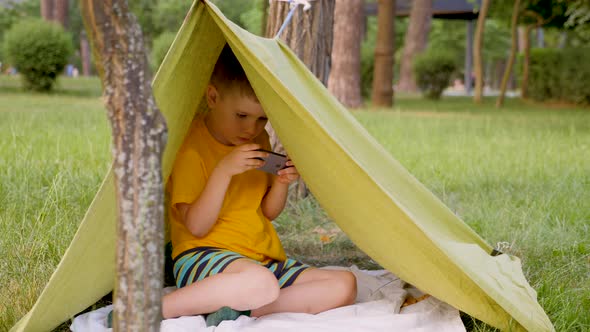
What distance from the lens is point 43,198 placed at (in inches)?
170

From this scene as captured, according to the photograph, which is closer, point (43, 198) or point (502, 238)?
point (502, 238)

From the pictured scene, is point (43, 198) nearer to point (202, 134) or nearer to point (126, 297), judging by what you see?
point (202, 134)

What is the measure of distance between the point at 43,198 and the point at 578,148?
523 centimetres

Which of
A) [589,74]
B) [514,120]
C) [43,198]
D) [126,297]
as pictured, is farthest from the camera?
[589,74]

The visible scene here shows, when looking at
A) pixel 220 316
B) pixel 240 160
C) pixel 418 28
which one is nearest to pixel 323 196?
pixel 240 160

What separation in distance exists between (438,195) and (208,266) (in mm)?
2749

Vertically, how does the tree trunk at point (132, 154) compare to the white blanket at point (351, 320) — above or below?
above

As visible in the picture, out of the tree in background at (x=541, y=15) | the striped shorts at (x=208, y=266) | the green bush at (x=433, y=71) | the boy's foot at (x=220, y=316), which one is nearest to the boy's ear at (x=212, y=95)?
the striped shorts at (x=208, y=266)

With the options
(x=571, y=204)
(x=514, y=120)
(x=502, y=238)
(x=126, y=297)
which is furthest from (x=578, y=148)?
(x=126, y=297)

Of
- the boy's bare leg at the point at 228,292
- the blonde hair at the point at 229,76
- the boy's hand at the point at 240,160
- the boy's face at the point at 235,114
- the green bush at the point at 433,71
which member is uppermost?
the blonde hair at the point at 229,76

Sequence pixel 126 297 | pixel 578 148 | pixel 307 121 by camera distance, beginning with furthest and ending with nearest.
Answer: pixel 578 148 < pixel 307 121 < pixel 126 297

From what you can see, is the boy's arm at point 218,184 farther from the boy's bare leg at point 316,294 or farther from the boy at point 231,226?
the boy's bare leg at point 316,294

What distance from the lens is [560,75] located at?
18.1 m

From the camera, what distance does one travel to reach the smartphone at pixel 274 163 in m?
2.78
